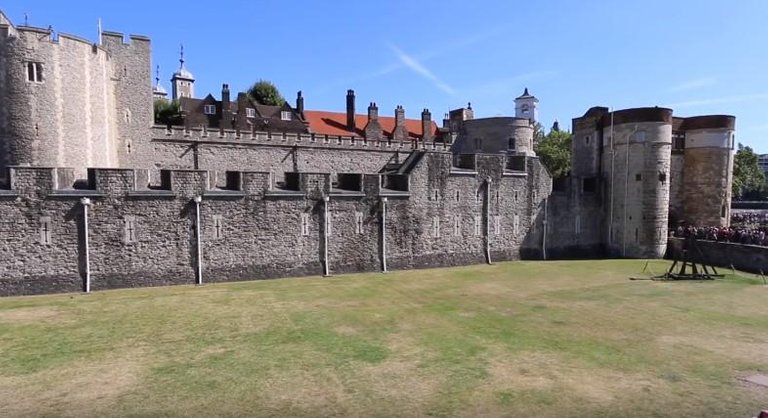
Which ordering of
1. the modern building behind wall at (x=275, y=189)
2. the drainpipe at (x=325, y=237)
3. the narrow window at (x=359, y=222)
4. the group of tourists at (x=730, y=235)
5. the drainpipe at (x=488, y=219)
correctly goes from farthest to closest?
the drainpipe at (x=488, y=219) → the group of tourists at (x=730, y=235) → the narrow window at (x=359, y=222) → the drainpipe at (x=325, y=237) → the modern building behind wall at (x=275, y=189)

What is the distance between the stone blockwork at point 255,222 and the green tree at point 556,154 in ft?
87.3

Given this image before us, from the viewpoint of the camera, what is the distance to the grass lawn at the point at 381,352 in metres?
8.68

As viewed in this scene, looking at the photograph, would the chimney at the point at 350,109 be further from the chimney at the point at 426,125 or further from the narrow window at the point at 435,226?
the narrow window at the point at 435,226

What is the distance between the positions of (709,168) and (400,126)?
27.6 meters

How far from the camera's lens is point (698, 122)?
34969 mm

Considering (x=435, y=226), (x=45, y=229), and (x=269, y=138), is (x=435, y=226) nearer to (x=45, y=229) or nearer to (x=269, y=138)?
(x=269, y=138)

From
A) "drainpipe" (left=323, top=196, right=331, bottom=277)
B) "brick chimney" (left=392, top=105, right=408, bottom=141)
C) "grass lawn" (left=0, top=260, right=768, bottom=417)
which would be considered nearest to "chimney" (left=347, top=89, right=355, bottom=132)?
"brick chimney" (left=392, top=105, right=408, bottom=141)

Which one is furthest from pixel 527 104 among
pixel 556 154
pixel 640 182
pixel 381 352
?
pixel 381 352

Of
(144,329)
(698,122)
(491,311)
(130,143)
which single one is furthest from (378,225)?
(698,122)

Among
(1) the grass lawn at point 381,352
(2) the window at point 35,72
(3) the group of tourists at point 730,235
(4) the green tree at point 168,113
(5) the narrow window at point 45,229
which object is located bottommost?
(1) the grass lawn at point 381,352

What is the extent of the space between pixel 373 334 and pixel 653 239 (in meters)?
24.7

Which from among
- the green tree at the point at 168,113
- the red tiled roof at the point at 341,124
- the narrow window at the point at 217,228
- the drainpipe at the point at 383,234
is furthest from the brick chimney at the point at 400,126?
the narrow window at the point at 217,228

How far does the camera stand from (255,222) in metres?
20.7

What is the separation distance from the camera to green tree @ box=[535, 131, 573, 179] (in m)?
53.4
